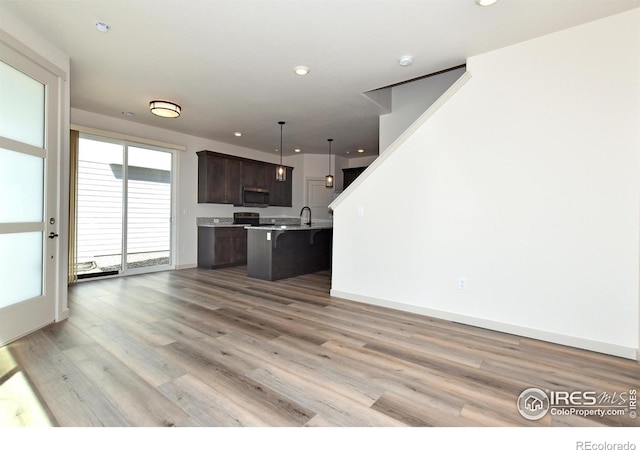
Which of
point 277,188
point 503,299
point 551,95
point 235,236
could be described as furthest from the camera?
point 277,188

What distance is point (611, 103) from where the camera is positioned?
8.04 feet

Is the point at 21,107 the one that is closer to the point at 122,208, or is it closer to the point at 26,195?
the point at 26,195

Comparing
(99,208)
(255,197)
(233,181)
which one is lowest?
(99,208)

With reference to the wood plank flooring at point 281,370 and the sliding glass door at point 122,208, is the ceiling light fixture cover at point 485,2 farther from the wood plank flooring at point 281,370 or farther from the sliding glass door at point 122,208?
the sliding glass door at point 122,208

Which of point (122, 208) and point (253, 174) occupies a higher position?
point (253, 174)

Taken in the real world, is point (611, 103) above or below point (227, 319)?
above

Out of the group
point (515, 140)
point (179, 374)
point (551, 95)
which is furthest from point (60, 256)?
point (551, 95)

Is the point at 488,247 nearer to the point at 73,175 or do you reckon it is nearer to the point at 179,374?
the point at 179,374

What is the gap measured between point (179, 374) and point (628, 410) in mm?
2710

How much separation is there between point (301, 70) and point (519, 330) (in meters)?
3.47

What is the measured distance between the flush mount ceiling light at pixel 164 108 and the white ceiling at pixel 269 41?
90 millimetres

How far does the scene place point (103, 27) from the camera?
262 cm

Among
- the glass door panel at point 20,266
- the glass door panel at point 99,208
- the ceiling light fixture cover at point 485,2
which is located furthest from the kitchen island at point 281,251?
the ceiling light fixture cover at point 485,2

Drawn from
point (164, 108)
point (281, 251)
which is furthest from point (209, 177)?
point (281, 251)
